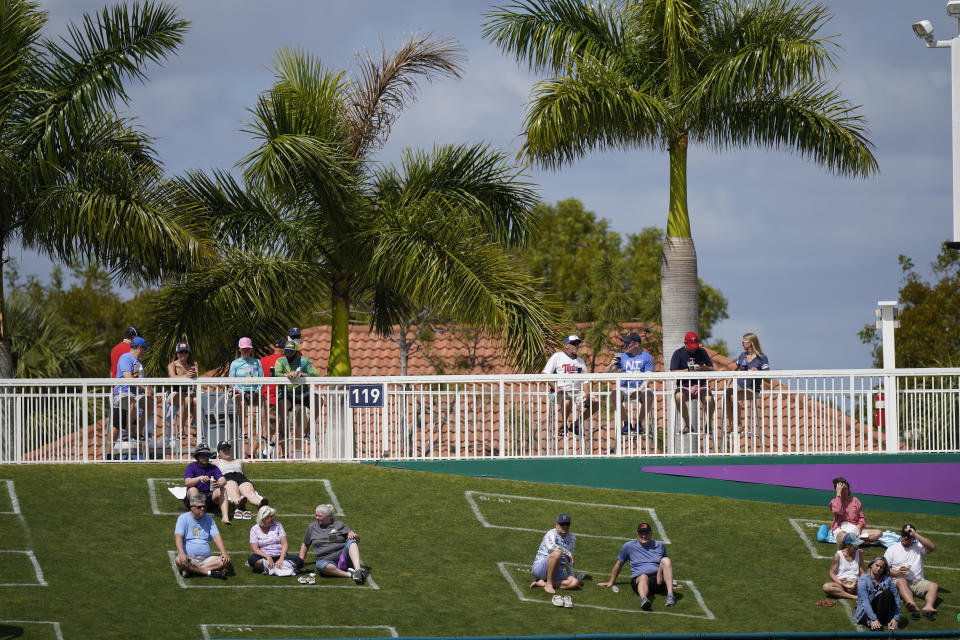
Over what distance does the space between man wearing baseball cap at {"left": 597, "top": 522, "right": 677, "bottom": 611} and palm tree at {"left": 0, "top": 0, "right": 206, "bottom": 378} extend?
8146 millimetres

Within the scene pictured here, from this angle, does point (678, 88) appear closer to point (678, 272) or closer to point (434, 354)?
point (678, 272)

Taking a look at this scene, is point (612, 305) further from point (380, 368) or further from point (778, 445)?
point (778, 445)

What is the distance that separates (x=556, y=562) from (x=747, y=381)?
17.5 feet

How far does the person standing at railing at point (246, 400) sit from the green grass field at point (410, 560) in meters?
0.59

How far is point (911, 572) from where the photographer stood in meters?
16.5

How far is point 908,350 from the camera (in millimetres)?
36094

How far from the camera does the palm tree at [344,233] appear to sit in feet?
69.3

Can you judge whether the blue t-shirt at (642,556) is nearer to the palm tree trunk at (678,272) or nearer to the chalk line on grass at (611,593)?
the chalk line on grass at (611,593)

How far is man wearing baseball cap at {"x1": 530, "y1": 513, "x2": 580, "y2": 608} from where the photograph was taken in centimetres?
1612

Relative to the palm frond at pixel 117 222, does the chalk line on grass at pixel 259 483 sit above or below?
below

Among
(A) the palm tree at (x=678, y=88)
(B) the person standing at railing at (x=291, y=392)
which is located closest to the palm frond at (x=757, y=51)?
(A) the palm tree at (x=678, y=88)

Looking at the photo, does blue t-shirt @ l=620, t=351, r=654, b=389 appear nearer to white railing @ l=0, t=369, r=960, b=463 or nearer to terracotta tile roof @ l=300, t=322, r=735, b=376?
white railing @ l=0, t=369, r=960, b=463

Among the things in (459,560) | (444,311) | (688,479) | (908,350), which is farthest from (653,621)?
(908,350)

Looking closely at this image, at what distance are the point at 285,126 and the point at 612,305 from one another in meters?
13.3
